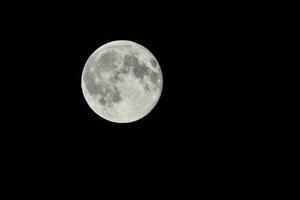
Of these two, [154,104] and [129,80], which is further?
[154,104]

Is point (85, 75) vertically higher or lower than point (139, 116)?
higher

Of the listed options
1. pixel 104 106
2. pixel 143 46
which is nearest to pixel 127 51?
pixel 143 46

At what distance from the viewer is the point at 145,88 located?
9.25m

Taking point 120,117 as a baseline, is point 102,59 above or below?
above

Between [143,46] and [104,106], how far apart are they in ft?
4.91

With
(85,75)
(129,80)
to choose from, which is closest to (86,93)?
(85,75)

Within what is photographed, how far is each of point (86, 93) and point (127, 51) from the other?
1.25 meters

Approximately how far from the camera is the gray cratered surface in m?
9.06

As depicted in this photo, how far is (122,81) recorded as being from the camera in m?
9.02

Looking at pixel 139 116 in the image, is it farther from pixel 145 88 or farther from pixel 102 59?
pixel 102 59

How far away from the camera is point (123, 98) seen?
9133mm

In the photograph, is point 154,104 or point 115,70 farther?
point 154,104

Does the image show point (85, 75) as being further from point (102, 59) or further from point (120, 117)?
point (120, 117)

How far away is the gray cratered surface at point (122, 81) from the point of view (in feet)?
29.7
